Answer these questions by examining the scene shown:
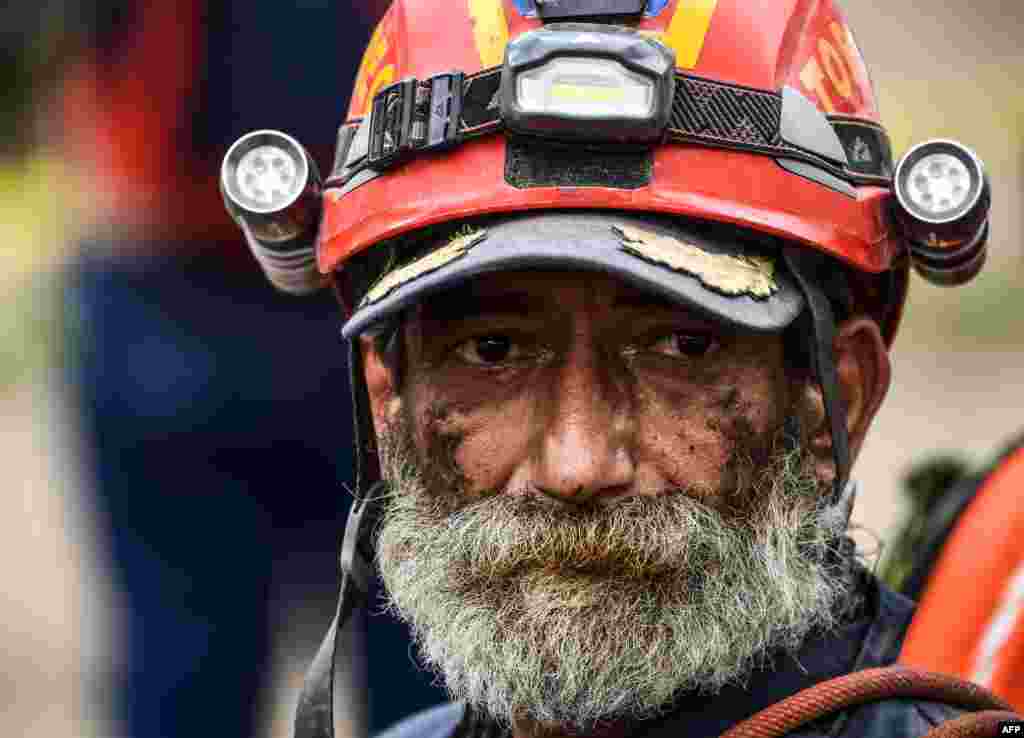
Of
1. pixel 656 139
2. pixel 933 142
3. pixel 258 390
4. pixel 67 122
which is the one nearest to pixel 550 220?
pixel 656 139

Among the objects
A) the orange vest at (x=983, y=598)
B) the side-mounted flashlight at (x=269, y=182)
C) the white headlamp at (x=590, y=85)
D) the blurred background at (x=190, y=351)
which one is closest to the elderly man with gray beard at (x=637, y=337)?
the white headlamp at (x=590, y=85)

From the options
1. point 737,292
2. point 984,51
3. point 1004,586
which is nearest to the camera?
point 737,292

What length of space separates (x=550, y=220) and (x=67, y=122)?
2846 millimetres

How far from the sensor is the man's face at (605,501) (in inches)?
98.2

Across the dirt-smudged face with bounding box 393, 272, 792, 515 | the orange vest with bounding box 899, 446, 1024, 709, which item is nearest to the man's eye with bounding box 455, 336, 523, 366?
the dirt-smudged face with bounding box 393, 272, 792, 515

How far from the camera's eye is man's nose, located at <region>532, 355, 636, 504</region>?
246 cm

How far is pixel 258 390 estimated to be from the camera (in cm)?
479

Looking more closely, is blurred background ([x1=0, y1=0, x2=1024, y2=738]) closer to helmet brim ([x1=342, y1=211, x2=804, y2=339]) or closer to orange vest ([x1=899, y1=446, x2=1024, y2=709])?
orange vest ([x1=899, y1=446, x2=1024, y2=709])

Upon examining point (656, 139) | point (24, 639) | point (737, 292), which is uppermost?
point (656, 139)

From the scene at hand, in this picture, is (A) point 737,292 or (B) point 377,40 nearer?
(A) point 737,292

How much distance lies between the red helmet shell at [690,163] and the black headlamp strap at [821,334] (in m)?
0.04

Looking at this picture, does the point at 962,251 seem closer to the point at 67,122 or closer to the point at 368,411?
the point at 368,411

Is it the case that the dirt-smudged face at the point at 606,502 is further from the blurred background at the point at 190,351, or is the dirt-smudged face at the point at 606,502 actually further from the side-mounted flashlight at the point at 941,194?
the blurred background at the point at 190,351

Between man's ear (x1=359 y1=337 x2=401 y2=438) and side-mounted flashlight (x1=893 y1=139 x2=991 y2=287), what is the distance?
2.76 ft
